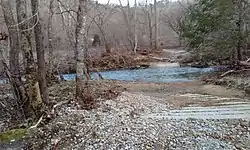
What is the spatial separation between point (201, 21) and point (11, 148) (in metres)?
16.6

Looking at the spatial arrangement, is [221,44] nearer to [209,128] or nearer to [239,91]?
[239,91]

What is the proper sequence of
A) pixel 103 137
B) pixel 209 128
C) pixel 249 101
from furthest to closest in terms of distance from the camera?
pixel 249 101
pixel 209 128
pixel 103 137

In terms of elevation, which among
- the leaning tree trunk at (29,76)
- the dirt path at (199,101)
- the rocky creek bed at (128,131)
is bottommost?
the dirt path at (199,101)

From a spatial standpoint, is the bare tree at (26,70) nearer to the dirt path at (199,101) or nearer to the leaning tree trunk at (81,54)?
the leaning tree trunk at (81,54)

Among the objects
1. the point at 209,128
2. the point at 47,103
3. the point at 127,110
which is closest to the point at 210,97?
the point at 127,110

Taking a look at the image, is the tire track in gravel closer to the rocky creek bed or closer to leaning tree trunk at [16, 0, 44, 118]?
the rocky creek bed

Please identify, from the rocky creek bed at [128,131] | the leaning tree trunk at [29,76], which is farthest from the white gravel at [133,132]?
the leaning tree trunk at [29,76]

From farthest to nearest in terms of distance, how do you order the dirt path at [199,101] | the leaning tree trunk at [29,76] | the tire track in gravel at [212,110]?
1. the leaning tree trunk at [29,76]
2. the dirt path at [199,101]
3. the tire track in gravel at [212,110]

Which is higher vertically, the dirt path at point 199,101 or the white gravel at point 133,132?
the white gravel at point 133,132

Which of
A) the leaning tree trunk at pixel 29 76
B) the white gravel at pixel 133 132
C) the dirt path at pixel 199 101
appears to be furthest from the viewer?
the leaning tree trunk at pixel 29 76

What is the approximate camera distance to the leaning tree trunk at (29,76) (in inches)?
440

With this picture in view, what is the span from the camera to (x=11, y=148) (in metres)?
8.69

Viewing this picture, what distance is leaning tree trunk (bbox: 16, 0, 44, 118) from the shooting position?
1118cm

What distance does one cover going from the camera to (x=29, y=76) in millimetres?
11617
